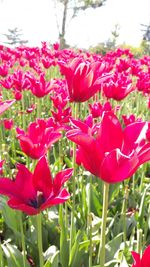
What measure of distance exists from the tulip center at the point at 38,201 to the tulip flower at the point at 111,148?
18 cm

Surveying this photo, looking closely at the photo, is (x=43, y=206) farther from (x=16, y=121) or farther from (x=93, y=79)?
(x=16, y=121)

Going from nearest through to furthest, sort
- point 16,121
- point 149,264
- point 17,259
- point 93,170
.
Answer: point 149,264 → point 93,170 → point 17,259 → point 16,121

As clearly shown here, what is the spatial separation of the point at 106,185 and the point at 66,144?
310 centimetres

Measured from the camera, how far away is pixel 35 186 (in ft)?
3.95

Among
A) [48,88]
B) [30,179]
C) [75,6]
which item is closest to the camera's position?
[30,179]

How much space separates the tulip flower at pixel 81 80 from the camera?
1623mm

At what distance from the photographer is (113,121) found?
1091mm

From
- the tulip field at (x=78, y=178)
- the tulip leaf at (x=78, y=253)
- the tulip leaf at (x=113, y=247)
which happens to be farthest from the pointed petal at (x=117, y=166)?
the tulip leaf at (x=113, y=247)

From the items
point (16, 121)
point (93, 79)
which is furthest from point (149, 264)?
point (16, 121)

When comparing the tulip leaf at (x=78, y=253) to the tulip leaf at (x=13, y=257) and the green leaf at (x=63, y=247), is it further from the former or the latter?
the tulip leaf at (x=13, y=257)

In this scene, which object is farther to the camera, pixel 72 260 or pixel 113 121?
pixel 72 260

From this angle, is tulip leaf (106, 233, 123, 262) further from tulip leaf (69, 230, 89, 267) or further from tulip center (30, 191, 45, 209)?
tulip center (30, 191, 45, 209)

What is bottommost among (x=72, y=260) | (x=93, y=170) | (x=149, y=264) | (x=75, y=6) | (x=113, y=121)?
(x=72, y=260)

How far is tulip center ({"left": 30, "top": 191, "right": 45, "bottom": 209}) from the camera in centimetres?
110
